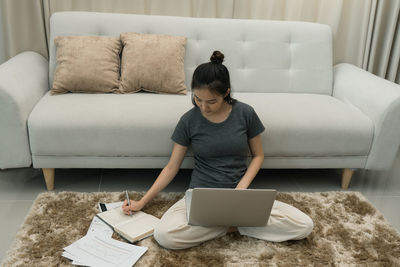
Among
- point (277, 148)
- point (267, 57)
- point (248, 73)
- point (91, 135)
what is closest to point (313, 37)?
point (267, 57)

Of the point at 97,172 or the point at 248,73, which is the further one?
the point at 248,73

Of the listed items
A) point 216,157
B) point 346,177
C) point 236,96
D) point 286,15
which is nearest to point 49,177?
point 216,157

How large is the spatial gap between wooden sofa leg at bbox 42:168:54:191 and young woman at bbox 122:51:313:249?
54 cm

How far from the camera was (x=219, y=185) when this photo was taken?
162cm

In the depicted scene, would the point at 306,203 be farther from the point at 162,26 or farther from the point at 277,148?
the point at 162,26

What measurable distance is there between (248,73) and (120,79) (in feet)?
2.70

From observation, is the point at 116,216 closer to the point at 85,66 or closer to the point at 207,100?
the point at 207,100

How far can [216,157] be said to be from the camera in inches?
65.1

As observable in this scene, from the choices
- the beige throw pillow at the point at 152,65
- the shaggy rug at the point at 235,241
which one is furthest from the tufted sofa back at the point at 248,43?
the shaggy rug at the point at 235,241

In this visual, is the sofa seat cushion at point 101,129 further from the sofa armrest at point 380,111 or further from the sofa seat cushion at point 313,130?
the sofa armrest at point 380,111

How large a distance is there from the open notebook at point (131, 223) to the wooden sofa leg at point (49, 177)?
42cm

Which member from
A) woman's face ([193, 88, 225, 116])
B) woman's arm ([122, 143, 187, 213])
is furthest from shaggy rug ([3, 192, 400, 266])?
woman's face ([193, 88, 225, 116])

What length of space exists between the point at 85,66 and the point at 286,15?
1.47m

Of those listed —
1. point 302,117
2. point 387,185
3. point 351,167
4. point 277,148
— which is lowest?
point 387,185
